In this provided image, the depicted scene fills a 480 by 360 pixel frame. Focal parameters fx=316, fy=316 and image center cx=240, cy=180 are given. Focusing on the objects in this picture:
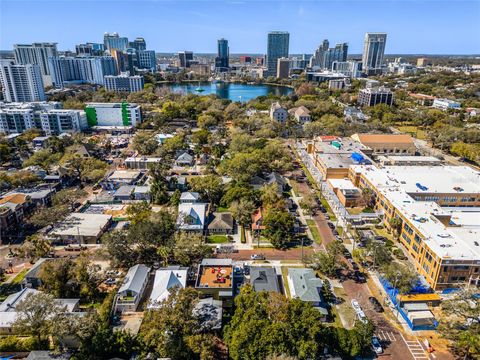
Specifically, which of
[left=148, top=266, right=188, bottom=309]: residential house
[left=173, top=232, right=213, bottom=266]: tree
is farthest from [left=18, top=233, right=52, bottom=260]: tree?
[left=173, top=232, right=213, bottom=266]: tree

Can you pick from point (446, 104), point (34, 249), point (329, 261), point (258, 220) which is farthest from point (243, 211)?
point (446, 104)

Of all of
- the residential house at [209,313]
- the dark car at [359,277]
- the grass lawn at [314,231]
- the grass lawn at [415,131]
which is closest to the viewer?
the residential house at [209,313]

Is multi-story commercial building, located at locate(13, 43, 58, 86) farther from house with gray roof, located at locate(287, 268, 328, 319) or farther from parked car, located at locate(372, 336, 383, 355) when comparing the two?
parked car, located at locate(372, 336, 383, 355)

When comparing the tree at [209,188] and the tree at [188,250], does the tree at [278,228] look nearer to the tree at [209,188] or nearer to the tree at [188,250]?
the tree at [188,250]

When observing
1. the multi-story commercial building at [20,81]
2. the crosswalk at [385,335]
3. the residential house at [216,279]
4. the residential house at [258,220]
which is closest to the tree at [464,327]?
the crosswalk at [385,335]

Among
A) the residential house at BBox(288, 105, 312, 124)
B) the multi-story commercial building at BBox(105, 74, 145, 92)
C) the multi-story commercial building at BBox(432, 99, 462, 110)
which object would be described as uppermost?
the multi-story commercial building at BBox(105, 74, 145, 92)
